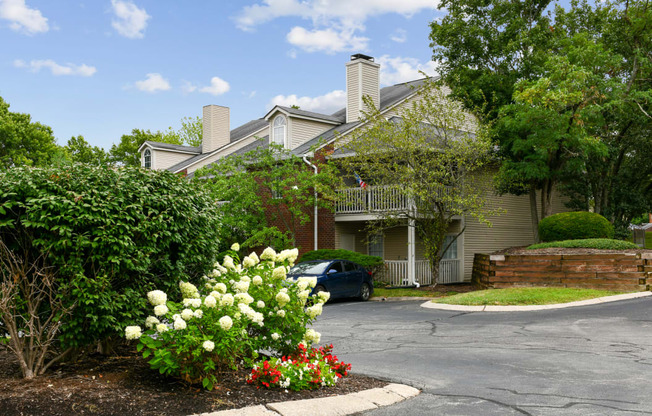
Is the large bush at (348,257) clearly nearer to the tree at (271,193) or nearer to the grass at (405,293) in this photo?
the grass at (405,293)

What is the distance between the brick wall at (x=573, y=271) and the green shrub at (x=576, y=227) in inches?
116

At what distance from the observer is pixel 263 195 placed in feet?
88.7

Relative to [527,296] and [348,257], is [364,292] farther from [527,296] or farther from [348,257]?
[527,296]

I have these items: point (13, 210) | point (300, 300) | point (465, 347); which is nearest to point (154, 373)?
point (300, 300)

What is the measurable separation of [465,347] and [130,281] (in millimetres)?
6247

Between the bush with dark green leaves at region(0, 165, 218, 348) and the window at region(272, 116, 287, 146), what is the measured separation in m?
22.0

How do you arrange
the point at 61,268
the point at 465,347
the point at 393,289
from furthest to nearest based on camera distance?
the point at 393,289 < the point at 465,347 < the point at 61,268

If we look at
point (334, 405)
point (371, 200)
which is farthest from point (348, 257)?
point (334, 405)

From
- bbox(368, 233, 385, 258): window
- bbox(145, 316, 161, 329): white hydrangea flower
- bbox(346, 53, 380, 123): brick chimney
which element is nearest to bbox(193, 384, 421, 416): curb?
bbox(145, 316, 161, 329): white hydrangea flower

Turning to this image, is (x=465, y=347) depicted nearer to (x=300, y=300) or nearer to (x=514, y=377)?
(x=514, y=377)

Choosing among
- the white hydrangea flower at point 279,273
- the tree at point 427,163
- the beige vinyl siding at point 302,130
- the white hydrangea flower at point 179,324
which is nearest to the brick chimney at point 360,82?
the beige vinyl siding at point 302,130

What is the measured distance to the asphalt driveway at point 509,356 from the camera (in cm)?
673

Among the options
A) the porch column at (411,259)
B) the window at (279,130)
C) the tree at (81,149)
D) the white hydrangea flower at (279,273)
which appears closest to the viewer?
the white hydrangea flower at (279,273)

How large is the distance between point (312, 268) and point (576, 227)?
9.81 metres
